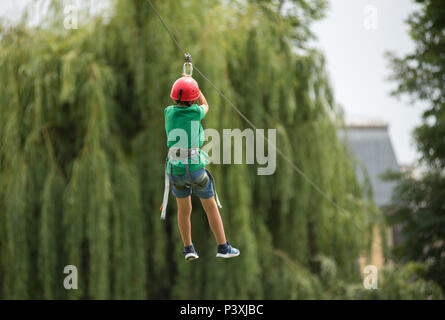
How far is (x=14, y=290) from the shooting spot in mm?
7223

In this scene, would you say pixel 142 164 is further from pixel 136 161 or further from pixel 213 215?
pixel 213 215

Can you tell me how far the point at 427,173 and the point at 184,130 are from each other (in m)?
11.0

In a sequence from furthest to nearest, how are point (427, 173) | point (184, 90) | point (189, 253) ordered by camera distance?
point (427, 173) → point (189, 253) → point (184, 90)

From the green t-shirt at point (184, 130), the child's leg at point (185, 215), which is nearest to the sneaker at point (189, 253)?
the child's leg at point (185, 215)

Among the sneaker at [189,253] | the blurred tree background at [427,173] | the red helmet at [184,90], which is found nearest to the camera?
the red helmet at [184,90]

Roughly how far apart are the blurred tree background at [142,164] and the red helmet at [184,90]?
4742 mm

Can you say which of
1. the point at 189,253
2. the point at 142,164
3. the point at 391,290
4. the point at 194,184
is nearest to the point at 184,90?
the point at 194,184

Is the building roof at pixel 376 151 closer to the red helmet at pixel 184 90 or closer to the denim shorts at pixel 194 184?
the denim shorts at pixel 194 184

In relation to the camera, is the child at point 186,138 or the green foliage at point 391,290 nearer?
the child at point 186,138

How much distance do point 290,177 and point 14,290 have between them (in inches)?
178

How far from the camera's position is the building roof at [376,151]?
21531 mm

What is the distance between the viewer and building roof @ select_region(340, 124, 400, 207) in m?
21.5

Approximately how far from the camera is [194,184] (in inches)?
107

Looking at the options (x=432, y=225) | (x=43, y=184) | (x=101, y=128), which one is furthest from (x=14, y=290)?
(x=432, y=225)
